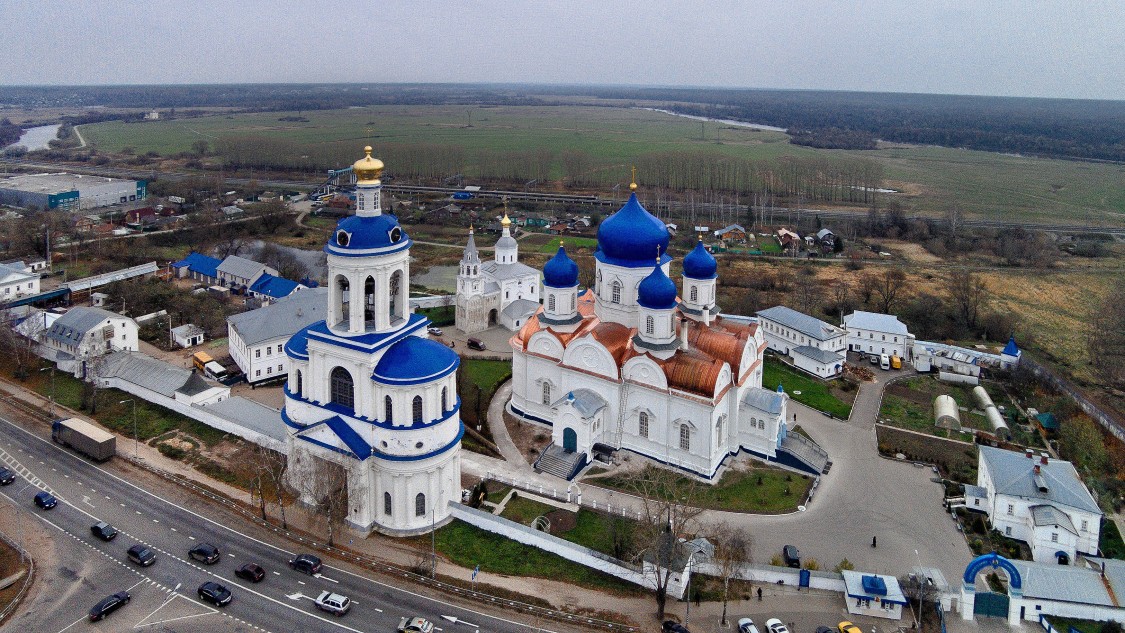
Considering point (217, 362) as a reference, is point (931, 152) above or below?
above

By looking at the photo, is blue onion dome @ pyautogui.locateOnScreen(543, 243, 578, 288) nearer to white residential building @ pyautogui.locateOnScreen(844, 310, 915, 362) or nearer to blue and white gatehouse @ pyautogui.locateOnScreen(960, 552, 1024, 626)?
blue and white gatehouse @ pyautogui.locateOnScreen(960, 552, 1024, 626)

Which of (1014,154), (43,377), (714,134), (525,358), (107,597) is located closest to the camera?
(107,597)

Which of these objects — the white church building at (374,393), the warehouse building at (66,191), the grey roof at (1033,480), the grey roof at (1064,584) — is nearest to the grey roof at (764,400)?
the grey roof at (1033,480)

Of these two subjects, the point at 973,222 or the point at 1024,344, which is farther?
the point at 973,222

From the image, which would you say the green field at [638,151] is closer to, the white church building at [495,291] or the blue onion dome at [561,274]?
the white church building at [495,291]

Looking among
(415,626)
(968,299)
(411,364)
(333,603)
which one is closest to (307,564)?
(333,603)

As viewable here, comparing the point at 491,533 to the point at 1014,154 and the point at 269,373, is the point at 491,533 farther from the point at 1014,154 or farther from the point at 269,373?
the point at 1014,154

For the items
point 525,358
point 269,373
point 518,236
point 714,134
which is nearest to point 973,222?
point 518,236
